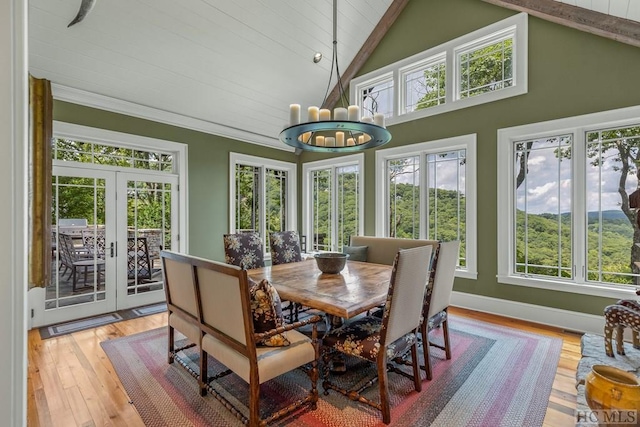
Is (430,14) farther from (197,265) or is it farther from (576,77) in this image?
(197,265)

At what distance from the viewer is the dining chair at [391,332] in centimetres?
194

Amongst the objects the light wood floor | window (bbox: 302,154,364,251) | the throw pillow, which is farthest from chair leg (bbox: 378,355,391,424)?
window (bbox: 302,154,364,251)

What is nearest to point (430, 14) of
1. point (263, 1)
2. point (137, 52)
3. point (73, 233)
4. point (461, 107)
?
point (461, 107)

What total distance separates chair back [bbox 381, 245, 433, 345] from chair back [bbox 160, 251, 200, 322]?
1.29 meters

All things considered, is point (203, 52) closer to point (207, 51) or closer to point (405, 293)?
point (207, 51)

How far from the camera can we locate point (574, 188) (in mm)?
3496

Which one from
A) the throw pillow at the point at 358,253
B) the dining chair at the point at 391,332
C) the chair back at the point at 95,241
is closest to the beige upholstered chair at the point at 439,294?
the dining chair at the point at 391,332

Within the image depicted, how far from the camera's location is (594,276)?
11.2 ft

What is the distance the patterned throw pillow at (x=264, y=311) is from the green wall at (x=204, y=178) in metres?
3.37

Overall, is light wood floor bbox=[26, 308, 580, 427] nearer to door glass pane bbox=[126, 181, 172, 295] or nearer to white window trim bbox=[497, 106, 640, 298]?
white window trim bbox=[497, 106, 640, 298]

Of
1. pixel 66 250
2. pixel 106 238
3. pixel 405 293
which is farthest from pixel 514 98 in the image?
pixel 66 250

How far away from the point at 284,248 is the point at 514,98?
3468 millimetres

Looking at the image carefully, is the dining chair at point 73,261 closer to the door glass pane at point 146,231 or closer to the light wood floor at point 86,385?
the door glass pane at point 146,231

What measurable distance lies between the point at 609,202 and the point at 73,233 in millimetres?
6221
